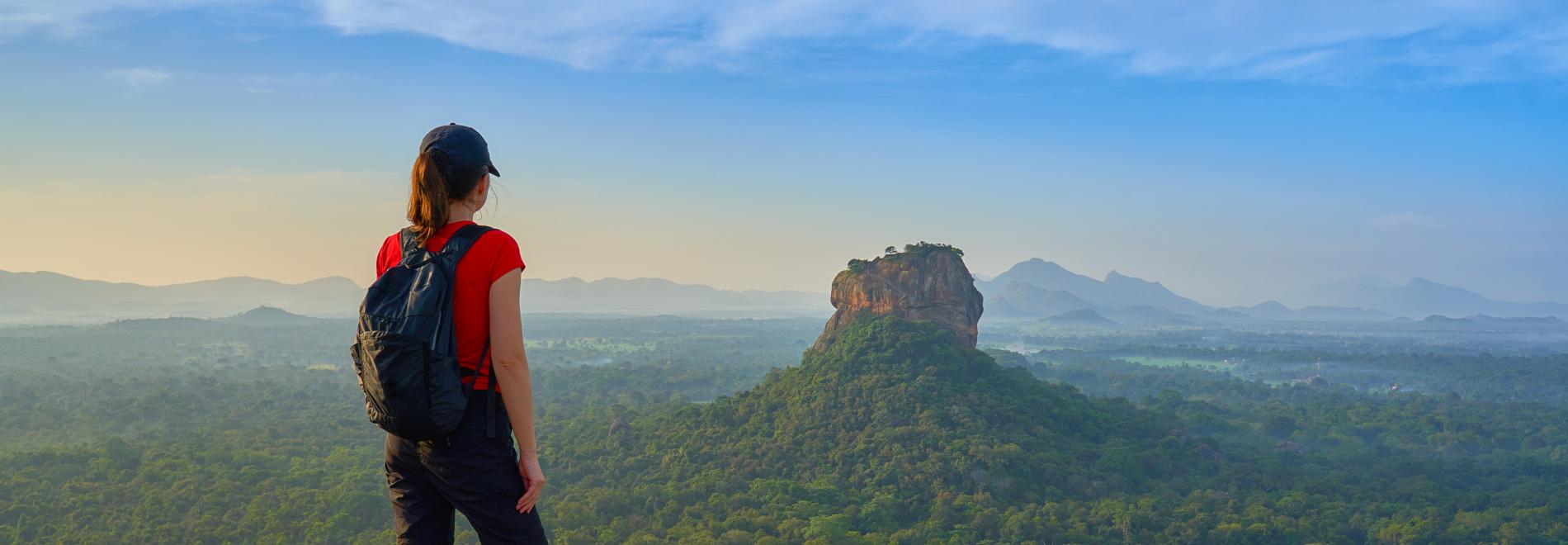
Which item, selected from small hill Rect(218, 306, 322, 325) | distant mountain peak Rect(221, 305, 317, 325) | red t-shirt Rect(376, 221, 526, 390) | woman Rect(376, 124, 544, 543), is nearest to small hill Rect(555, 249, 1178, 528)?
woman Rect(376, 124, 544, 543)

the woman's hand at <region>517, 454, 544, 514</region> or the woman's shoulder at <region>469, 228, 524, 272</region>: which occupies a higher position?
the woman's shoulder at <region>469, 228, 524, 272</region>

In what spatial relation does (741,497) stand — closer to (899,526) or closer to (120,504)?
(899,526)

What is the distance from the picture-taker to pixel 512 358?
9.17ft

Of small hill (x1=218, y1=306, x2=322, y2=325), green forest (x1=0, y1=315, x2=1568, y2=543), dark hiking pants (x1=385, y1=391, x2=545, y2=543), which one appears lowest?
green forest (x1=0, y1=315, x2=1568, y2=543)

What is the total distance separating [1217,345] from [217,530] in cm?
9826

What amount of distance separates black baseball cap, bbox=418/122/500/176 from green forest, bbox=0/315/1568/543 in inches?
634

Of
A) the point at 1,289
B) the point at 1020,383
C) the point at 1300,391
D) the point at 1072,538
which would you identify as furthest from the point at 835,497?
the point at 1,289

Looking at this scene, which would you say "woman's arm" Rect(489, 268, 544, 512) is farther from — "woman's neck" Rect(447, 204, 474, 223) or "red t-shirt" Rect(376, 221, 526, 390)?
"woman's neck" Rect(447, 204, 474, 223)

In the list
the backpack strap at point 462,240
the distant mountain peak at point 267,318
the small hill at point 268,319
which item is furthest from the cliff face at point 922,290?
the distant mountain peak at point 267,318

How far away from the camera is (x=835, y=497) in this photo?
22.3 meters

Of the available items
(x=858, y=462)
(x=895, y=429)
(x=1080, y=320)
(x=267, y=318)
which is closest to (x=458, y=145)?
(x=858, y=462)

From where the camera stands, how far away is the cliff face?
32.7 metres

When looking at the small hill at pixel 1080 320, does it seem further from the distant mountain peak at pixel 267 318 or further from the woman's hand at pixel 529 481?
the woman's hand at pixel 529 481

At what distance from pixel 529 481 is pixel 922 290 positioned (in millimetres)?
30242
